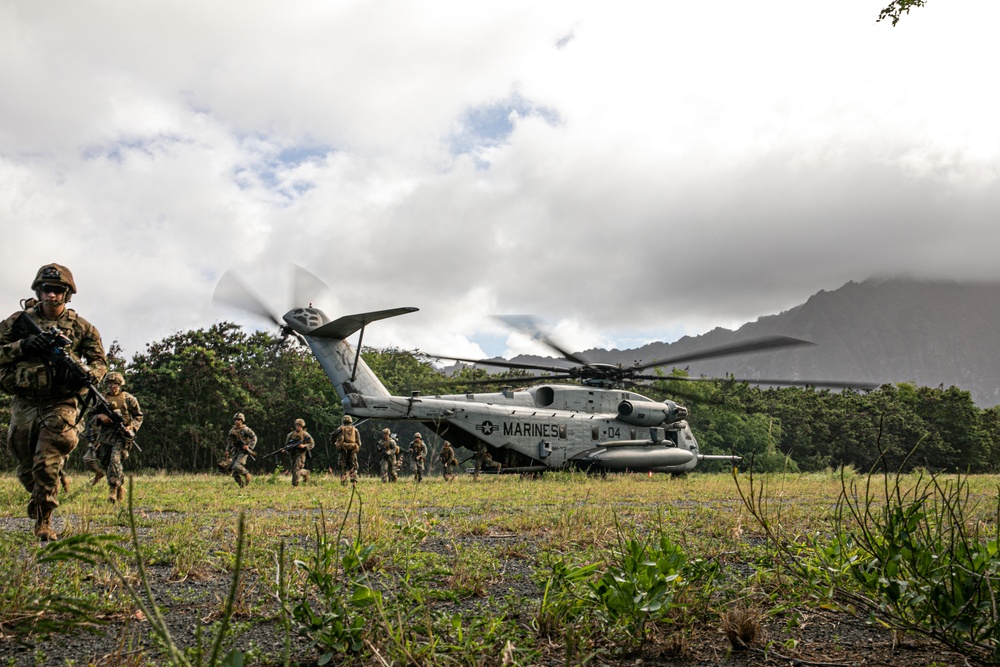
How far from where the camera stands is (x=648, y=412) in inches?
757

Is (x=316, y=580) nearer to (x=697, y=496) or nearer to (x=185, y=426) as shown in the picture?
(x=697, y=496)

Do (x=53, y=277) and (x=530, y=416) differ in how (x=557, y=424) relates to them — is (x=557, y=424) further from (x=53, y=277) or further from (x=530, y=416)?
(x=53, y=277)

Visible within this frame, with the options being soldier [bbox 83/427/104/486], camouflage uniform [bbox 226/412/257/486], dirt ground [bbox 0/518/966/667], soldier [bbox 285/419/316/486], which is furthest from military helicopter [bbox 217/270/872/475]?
dirt ground [bbox 0/518/966/667]

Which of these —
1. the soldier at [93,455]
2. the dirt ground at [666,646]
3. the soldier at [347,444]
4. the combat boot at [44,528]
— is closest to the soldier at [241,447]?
the soldier at [347,444]

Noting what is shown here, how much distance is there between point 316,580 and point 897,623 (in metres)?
2.05

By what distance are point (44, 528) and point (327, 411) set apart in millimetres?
33079

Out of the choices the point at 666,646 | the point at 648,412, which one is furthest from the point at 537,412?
the point at 666,646

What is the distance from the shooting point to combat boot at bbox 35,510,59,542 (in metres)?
4.93

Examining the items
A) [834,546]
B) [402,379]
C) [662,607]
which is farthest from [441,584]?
[402,379]

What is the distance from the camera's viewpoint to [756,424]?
165 feet

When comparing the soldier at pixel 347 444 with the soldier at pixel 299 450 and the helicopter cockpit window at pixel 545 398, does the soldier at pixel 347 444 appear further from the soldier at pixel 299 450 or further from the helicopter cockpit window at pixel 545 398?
the helicopter cockpit window at pixel 545 398

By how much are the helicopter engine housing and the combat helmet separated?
15.2 metres

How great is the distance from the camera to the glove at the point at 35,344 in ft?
17.0

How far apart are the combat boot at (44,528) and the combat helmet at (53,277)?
70.7 inches
